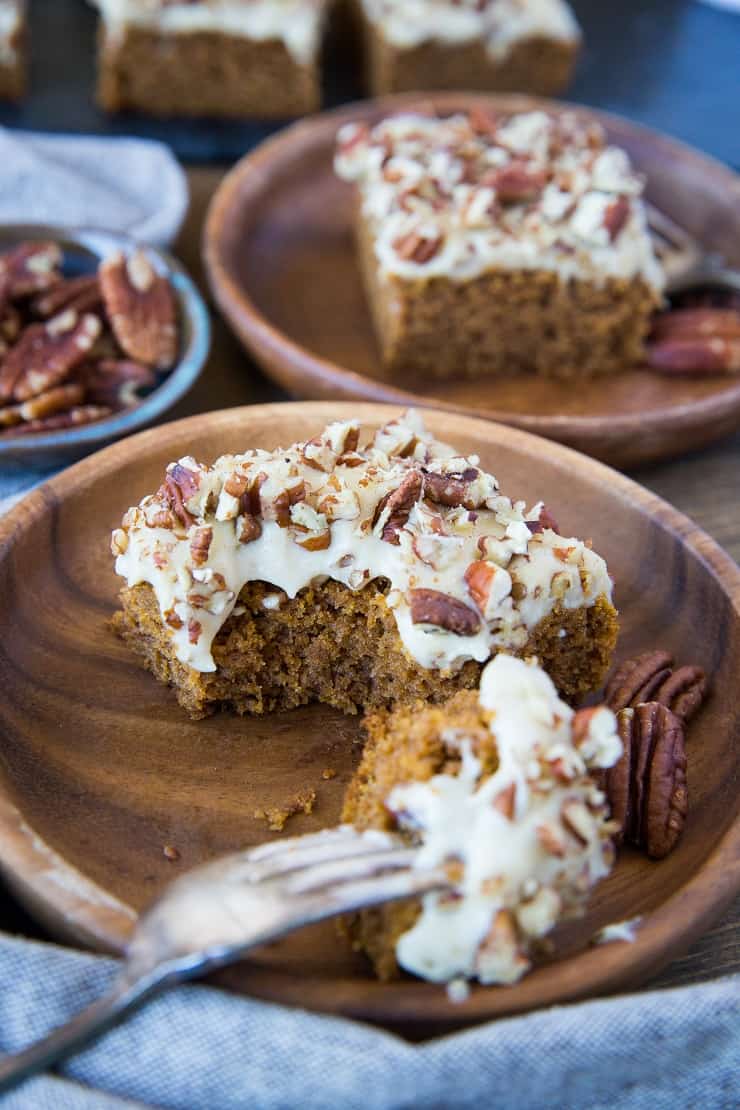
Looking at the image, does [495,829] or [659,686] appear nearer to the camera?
[495,829]

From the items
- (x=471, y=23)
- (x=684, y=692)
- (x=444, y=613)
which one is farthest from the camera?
(x=471, y=23)

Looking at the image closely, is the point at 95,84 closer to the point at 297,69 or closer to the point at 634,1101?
the point at 297,69

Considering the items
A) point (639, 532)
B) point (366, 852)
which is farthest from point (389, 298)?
point (366, 852)

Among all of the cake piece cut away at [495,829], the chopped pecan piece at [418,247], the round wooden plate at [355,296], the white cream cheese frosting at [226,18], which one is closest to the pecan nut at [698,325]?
the round wooden plate at [355,296]

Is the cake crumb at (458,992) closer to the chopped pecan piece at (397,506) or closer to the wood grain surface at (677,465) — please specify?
the chopped pecan piece at (397,506)

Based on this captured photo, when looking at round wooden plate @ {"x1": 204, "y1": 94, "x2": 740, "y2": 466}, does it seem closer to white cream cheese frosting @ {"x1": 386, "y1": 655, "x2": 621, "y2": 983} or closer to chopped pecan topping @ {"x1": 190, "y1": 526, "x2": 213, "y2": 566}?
chopped pecan topping @ {"x1": 190, "y1": 526, "x2": 213, "y2": 566}

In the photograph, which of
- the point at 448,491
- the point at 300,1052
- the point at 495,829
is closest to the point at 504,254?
the point at 448,491

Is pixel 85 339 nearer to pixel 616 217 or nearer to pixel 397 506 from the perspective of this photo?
pixel 397 506
